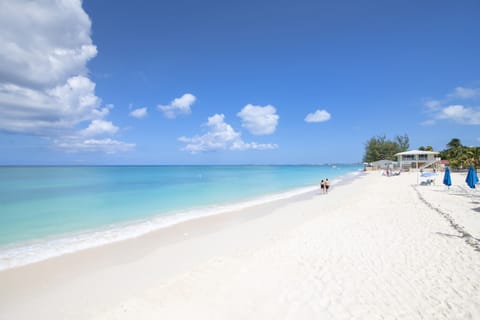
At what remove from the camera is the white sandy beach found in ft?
10.3

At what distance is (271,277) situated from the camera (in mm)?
3975

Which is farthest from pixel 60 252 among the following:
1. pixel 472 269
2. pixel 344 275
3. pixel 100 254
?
pixel 472 269

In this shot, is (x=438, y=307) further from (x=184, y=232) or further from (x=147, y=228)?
(x=147, y=228)

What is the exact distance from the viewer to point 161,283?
4.02 metres

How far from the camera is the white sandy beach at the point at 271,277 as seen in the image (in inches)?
123

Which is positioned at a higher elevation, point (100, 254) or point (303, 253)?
point (303, 253)

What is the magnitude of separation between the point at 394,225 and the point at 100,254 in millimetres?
8279

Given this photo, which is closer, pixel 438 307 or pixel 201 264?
pixel 438 307

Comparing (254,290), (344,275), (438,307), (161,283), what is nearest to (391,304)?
(438,307)

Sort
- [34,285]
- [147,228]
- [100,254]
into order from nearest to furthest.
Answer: [34,285]
[100,254]
[147,228]

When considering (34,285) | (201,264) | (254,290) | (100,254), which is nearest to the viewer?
(254,290)

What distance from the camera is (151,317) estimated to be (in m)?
3.05

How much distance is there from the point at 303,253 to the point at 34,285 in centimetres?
538

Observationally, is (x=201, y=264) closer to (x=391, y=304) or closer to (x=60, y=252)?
(x=391, y=304)
